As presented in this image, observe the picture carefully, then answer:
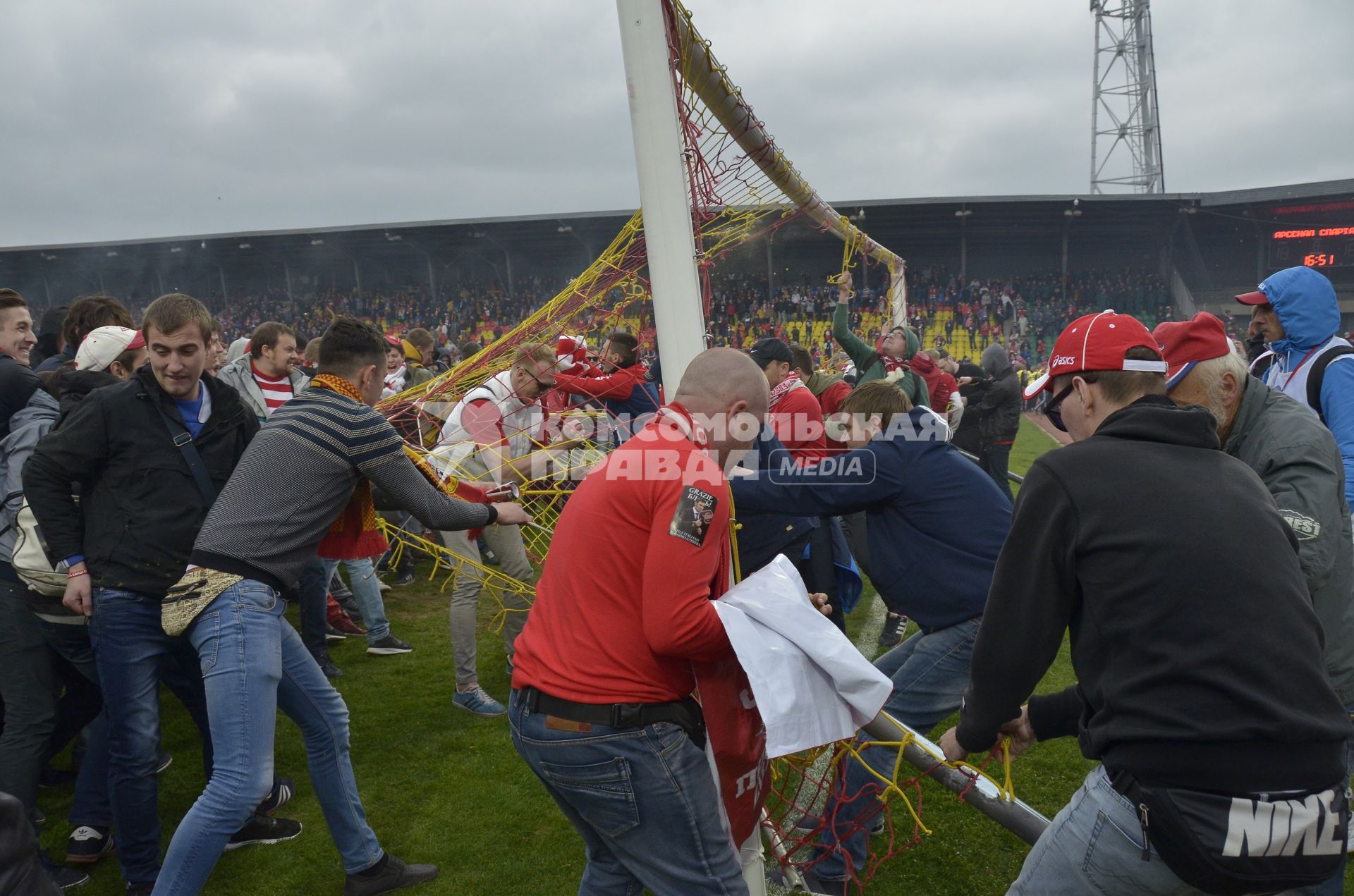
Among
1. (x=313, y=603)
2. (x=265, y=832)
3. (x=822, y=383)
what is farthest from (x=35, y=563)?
(x=822, y=383)

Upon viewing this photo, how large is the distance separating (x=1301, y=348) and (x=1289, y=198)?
31.6 meters

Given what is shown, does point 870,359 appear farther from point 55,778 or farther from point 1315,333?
point 55,778

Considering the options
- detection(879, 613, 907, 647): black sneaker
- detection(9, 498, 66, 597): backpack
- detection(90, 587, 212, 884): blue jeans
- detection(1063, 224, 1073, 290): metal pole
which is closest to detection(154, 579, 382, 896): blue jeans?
detection(90, 587, 212, 884): blue jeans

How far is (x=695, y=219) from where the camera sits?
12.3 ft

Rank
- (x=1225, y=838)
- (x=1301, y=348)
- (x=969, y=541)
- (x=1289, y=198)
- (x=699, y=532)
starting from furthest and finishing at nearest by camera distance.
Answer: (x=1289, y=198) < (x=1301, y=348) < (x=969, y=541) < (x=699, y=532) < (x=1225, y=838)

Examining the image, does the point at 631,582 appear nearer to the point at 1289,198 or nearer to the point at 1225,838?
the point at 1225,838

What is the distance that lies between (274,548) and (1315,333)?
3.91 meters

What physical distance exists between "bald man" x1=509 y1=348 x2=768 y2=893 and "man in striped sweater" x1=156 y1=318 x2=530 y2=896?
101cm

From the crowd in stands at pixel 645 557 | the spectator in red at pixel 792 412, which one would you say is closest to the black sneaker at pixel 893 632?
the crowd in stands at pixel 645 557

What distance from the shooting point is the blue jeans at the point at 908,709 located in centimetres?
292

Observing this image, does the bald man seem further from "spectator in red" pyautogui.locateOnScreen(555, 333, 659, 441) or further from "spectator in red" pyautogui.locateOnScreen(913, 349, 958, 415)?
"spectator in red" pyautogui.locateOnScreen(913, 349, 958, 415)

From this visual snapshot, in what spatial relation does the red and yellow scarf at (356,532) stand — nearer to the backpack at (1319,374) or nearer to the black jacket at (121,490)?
the black jacket at (121,490)

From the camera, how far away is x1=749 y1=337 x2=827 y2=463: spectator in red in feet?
16.4

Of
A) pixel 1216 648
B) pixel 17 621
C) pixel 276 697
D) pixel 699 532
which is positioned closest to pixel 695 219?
pixel 699 532
